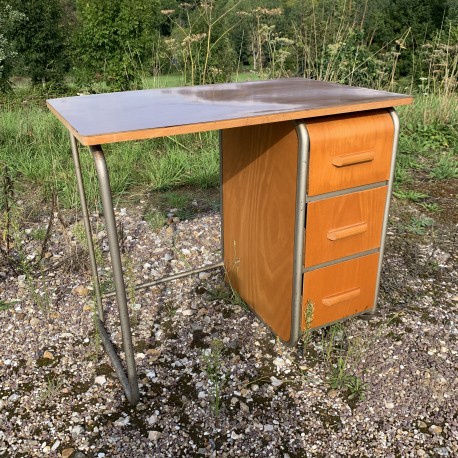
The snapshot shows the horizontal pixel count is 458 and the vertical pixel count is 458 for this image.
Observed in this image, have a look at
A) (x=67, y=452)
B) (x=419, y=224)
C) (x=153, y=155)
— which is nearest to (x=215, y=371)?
(x=67, y=452)

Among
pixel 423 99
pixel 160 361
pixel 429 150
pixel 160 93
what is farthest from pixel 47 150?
pixel 423 99

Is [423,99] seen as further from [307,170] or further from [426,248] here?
[307,170]

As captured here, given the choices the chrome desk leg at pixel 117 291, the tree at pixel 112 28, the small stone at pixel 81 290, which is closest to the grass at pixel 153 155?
the small stone at pixel 81 290

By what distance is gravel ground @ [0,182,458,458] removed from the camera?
1.63 m

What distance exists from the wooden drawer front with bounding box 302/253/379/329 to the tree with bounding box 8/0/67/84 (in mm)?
24705

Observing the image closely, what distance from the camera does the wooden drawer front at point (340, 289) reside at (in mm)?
1956

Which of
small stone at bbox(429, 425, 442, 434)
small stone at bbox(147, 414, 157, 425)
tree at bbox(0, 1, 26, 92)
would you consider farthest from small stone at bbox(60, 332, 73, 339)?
tree at bbox(0, 1, 26, 92)

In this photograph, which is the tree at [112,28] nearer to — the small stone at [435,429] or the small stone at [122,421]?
the small stone at [122,421]

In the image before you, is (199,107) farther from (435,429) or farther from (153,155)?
(153,155)

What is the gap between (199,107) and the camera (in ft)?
5.40

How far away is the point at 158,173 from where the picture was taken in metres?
A: 3.73

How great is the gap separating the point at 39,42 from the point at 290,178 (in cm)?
2637

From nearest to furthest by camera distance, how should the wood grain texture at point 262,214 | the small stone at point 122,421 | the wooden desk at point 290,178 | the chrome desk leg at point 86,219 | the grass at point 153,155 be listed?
1. the wooden desk at point 290,178
2. the small stone at point 122,421
3. the wood grain texture at point 262,214
4. the chrome desk leg at point 86,219
5. the grass at point 153,155

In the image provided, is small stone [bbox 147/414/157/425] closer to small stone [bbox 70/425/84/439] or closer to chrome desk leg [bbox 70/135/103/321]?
small stone [bbox 70/425/84/439]
